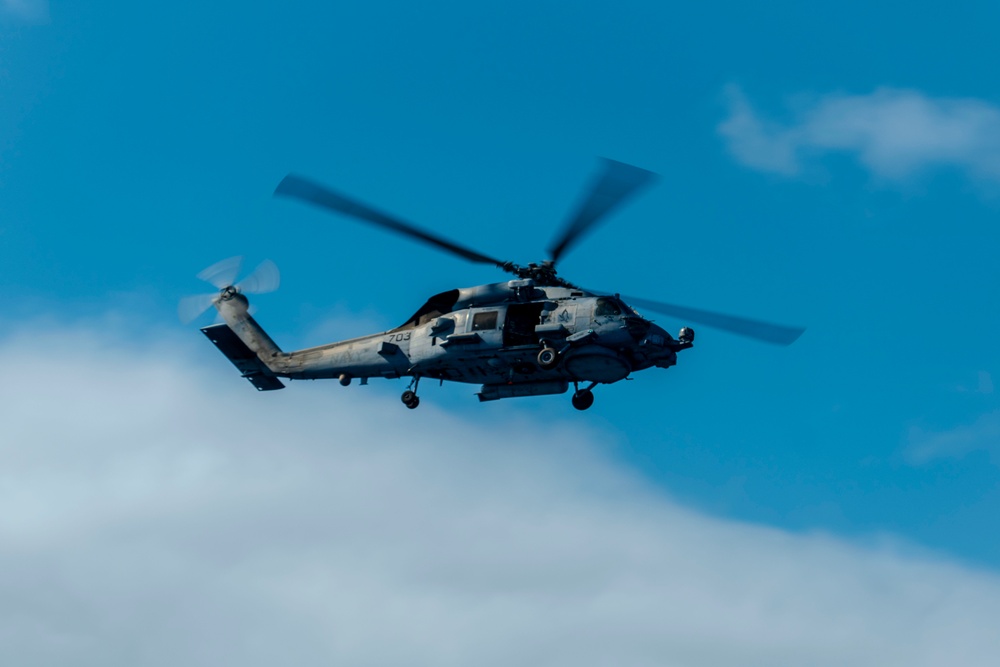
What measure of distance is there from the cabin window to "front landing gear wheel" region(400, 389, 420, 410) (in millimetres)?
3499

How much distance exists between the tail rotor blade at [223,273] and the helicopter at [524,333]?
6108 mm

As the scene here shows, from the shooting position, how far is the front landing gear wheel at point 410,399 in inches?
1799

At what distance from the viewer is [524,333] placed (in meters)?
43.4

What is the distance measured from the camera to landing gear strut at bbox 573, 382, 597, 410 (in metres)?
44.2

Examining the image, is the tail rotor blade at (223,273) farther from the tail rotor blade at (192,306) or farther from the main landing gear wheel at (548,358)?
the main landing gear wheel at (548,358)

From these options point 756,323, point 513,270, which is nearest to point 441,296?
point 513,270

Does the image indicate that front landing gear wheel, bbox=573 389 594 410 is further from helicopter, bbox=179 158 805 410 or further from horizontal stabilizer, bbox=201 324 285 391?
horizontal stabilizer, bbox=201 324 285 391

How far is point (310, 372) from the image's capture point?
159 feet

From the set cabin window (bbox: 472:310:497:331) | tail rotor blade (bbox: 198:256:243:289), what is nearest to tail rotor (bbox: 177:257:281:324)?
tail rotor blade (bbox: 198:256:243:289)

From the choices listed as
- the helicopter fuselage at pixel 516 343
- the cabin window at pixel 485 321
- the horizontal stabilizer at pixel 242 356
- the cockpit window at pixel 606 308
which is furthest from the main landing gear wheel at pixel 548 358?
the horizontal stabilizer at pixel 242 356

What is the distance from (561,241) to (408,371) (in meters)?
6.94

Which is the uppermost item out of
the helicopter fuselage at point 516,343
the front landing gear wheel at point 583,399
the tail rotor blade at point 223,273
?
the tail rotor blade at point 223,273

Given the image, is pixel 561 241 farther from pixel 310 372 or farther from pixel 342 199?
pixel 310 372

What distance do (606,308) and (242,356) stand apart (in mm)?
14667
